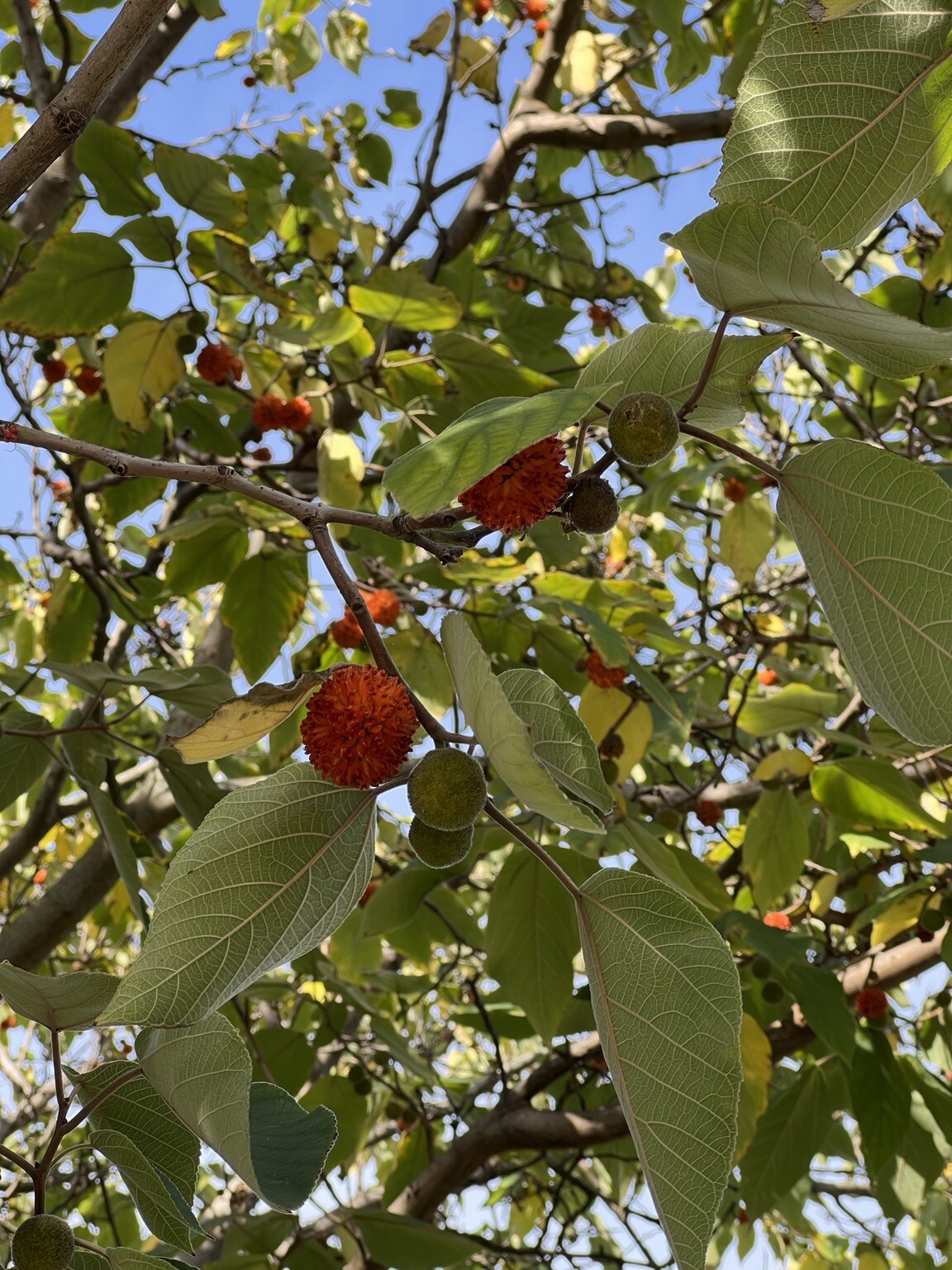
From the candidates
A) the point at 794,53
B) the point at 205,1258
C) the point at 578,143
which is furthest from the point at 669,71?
the point at 205,1258

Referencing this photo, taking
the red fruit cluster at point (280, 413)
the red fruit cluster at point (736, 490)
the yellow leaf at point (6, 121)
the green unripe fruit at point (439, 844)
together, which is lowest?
the green unripe fruit at point (439, 844)

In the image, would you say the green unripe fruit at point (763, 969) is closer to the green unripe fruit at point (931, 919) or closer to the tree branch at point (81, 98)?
the green unripe fruit at point (931, 919)

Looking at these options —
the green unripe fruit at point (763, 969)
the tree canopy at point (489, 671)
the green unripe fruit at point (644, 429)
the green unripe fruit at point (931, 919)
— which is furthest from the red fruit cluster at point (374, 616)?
the green unripe fruit at point (644, 429)

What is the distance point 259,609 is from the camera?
A: 2486 mm

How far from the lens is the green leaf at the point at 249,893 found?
0.80 metres

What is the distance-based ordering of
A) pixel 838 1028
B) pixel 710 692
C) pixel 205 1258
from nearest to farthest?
pixel 838 1028 < pixel 205 1258 < pixel 710 692

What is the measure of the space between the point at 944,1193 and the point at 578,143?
3526 millimetres

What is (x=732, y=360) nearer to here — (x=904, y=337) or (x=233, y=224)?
(x=904, y=337)

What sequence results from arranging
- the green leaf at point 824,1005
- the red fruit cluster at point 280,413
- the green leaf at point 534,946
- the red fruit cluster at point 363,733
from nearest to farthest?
the red fruit cluster at point 363,733 → the green leaf at point 824,1005 → the green leaf at point 534,946 → the red fruit cluster at point 280,413

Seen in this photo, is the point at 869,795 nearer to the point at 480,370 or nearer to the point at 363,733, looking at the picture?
the point at 480,370

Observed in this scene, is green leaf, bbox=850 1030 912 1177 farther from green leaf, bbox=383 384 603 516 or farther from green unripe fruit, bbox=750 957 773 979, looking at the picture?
green leaf, bbox=383 384 603 516

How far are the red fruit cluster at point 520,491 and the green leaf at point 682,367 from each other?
0.10 meters

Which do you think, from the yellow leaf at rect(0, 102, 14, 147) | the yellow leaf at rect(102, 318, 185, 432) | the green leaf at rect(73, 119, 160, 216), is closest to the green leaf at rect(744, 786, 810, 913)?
the yellow leaf at rect(102, 318, 185, 432)

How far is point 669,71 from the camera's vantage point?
10.7ft
